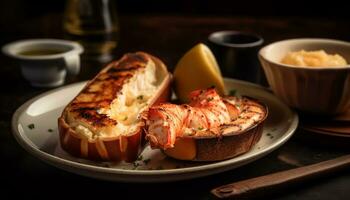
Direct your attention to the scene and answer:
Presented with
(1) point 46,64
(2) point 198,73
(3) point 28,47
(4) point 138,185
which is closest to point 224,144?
(4) point 138,185

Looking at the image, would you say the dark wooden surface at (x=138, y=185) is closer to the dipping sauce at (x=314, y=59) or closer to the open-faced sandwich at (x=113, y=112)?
the open-faced sandwich at (x=113, y=112)

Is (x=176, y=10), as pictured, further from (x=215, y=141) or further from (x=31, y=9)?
(x=215, y=141)

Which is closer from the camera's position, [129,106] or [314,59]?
[129,106]

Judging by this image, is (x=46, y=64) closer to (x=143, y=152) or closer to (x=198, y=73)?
(x=198, y=73)

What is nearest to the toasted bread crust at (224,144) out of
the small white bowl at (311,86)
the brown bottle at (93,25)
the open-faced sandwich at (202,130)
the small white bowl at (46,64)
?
the open-faced sandwich at (202,130)

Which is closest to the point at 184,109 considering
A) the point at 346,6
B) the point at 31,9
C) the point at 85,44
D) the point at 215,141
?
the point at 215,141

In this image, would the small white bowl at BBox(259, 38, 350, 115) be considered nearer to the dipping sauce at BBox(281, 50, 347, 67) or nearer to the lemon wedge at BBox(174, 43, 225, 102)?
the dipping sauce at BBox(281, 50, 347, 67)
